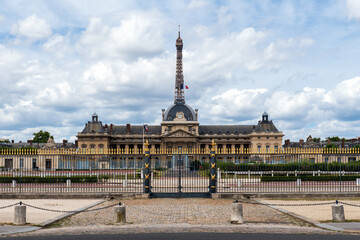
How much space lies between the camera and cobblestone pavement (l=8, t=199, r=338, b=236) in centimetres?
1316

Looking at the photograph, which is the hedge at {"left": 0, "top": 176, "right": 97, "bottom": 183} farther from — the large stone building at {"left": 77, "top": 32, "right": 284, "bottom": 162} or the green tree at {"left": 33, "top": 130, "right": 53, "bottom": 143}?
the green tree at {"left": 33, "top": 130, "right": 53, "bottom": 143}

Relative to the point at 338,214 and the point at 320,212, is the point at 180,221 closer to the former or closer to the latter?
the point at 338,214

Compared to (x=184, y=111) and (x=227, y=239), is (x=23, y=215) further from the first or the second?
(x=184, y=111)

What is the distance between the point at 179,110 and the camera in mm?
122188

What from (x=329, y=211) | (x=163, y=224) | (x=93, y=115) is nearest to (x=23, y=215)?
(x=163, y=224)

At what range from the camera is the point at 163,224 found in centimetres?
1399

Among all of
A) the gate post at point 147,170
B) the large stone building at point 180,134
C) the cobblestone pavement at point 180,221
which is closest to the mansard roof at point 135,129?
the large stone building at point 180,134

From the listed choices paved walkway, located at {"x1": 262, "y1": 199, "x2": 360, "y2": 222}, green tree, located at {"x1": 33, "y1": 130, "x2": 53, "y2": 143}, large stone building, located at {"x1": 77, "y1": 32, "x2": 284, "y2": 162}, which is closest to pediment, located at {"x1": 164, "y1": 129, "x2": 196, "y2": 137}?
large stone building, located at {"x1": 77, "y1": 32, "x2": 284, "y2": 162}

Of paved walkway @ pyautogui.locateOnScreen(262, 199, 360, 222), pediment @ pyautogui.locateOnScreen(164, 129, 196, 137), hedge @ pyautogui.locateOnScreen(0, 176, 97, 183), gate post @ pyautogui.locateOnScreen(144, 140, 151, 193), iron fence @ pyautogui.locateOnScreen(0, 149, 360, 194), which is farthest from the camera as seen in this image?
pediment @ pyautogui.locateOnScreen(164, 129, 196, 137)

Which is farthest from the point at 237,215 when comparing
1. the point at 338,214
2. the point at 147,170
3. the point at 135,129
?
the point at 135,129

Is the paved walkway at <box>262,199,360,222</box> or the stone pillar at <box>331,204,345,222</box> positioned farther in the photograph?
the paved walkway at <box>262,199,360,222</box>

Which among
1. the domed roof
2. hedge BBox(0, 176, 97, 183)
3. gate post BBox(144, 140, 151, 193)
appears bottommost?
hedge BBox(0, 176, 97, 183)

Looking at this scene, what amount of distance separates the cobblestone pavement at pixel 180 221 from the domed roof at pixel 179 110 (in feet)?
332

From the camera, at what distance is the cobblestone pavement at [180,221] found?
43.2 feet
